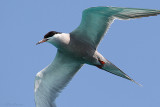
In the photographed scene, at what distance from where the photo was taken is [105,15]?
887cm

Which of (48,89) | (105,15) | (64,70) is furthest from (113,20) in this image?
(48,89)

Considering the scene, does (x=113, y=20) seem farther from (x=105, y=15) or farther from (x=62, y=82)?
(x=62, y=82)

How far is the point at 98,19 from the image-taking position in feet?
29.5

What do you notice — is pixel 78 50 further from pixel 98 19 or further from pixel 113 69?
pixel 113 69

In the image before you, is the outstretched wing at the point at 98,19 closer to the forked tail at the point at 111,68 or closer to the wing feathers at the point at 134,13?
the wing feathers at the point at 134,13

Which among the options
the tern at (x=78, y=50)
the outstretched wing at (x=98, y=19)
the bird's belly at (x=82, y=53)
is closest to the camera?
the outstretched wing at (x=98, y=19)

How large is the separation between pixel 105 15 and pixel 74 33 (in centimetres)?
106

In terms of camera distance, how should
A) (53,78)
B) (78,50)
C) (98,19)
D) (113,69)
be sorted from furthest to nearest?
(53,78) → (113,69) → (78,50) → (98,19)

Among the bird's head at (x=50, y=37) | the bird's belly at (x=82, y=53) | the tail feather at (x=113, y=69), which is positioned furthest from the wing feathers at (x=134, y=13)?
the bird's head at (x=50, y=37)

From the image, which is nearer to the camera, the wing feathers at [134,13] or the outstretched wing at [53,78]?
the wing feathers at [134,13]

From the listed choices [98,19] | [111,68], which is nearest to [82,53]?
[111,68]

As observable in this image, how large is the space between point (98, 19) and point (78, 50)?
105cm

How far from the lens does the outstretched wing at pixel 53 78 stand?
32.3ft

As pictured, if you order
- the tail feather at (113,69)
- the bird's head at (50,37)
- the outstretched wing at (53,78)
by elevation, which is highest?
the bird's head at (50,37)
